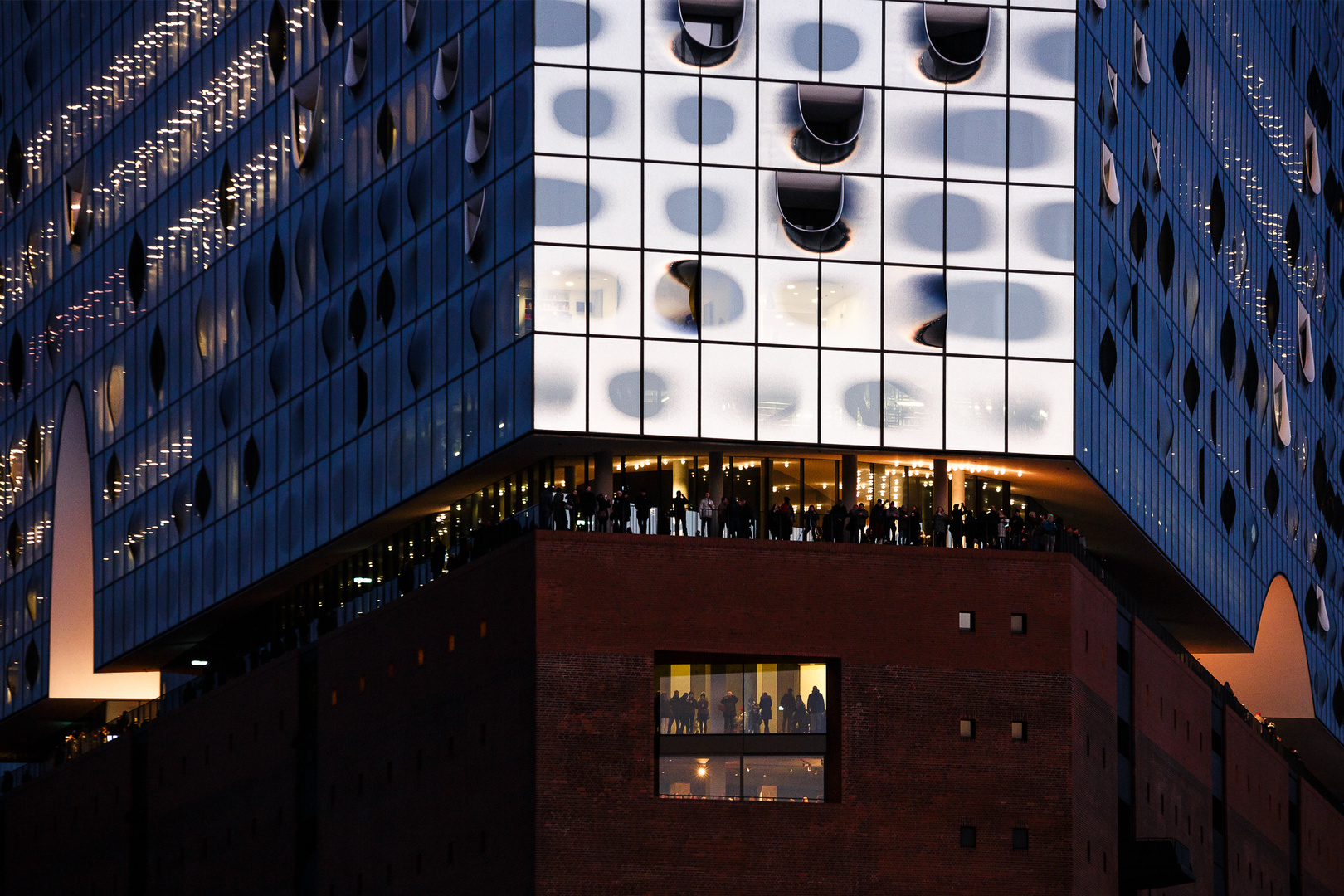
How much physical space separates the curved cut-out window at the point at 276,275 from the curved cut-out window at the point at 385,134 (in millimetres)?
6693

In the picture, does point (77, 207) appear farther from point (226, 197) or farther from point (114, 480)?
point (226, 197)

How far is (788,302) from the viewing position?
193ft

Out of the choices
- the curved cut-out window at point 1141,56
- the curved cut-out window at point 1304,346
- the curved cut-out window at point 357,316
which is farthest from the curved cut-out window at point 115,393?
the curved cut-out window at point 1304,346

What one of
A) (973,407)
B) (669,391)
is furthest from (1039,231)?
(669,391)

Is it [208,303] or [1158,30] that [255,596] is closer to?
[208,303]

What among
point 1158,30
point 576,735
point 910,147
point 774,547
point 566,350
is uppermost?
point 1158,30

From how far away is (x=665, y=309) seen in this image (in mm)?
58312

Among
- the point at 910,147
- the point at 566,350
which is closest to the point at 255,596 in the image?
the point at 566,350

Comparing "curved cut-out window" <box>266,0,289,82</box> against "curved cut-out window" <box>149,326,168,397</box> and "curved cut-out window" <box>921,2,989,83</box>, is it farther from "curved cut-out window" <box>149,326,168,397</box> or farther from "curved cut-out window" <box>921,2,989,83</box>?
"curved cut-out window" <box>921,2,989,83</box>

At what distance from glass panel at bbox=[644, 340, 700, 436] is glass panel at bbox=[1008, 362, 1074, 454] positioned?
726 cm

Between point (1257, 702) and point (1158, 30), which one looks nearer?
point (1158, 30)

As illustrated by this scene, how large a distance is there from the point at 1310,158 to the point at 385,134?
120 feet

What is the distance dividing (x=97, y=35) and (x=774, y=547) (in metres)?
41.3

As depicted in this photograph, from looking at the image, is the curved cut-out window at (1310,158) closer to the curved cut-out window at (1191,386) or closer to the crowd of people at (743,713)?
the curved cut-out window at (1191,386)
